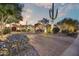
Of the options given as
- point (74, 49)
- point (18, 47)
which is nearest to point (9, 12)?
point (18, 47)

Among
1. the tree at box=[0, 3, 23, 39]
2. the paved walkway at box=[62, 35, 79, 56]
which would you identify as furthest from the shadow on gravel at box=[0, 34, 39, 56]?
the paved walkway at box=[62, 35, 79, 56]

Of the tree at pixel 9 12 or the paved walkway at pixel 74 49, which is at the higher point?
the tree at pixel 9 12

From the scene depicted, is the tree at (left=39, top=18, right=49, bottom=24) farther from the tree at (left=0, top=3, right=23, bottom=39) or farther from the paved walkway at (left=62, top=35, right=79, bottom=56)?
the paved walkway at (left=62, top=35, right=79, bottom=56)

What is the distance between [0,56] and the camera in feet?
6.16

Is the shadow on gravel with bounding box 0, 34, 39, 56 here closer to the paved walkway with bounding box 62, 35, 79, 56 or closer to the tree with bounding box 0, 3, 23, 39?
the tree with bounding box 0, 3, 23, 39

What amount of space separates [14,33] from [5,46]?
0.14 m

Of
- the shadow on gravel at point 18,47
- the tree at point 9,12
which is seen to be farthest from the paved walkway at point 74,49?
the tree at point 9,12

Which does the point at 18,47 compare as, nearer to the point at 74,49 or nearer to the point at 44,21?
the point at 44,21

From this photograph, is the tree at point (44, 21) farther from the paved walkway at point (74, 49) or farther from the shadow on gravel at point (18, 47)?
the paved walkway at point (74, 49)

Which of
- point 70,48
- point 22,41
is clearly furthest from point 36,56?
point 70,48

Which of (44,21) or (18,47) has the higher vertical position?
(44,21)

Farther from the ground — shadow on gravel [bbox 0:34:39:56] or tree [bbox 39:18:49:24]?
tree [bbox 39:18:49:24]

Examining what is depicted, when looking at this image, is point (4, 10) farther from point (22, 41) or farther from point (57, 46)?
point (57, 46)

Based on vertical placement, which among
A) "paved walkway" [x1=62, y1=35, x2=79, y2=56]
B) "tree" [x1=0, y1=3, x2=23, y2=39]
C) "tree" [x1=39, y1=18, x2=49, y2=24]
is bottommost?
"paved walkway" [x1=62, y1=35, x2=79, y2=56]
